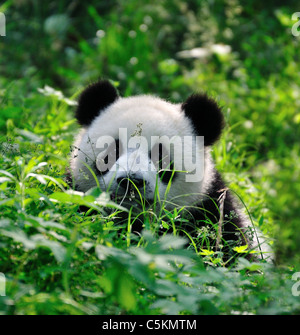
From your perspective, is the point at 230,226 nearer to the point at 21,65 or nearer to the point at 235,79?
the point at 235,79

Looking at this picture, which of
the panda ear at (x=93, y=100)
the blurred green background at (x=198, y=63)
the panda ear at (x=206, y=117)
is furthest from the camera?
the blurred green background at (x=198, y=63)

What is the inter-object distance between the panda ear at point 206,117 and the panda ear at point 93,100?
658 mm

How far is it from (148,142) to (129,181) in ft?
1.76

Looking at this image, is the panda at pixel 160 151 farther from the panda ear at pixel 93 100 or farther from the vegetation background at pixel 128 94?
the vegetation background at pixel 128 94

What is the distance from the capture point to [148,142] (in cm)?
362

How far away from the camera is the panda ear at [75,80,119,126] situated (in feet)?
13.2

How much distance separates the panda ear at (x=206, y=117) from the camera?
12.7 feet

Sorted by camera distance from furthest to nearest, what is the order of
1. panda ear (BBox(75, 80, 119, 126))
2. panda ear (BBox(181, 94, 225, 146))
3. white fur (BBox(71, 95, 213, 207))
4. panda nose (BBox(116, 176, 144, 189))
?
panda ear (BBox(75, 80, 119, 126))
panda ear (BBox(181, 94, 225, 146))
white fur (BBox(71, 95, 213, 207))
panda nose (BBox(116, 176, 144, 189))

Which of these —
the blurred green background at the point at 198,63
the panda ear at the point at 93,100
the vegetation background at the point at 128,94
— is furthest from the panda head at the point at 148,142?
the blurred green background at the point at 198,63

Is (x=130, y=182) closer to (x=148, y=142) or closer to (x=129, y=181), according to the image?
(x=129, y=181)

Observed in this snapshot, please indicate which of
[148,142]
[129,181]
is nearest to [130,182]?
[129,181]

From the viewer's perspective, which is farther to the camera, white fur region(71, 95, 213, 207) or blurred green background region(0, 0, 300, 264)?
A: blurred green background region(0, 0, 300, 264)

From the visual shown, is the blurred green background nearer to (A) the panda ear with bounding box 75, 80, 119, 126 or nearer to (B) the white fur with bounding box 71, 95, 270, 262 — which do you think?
(A) the panda ear with bounding box 75, 80, 119, 126

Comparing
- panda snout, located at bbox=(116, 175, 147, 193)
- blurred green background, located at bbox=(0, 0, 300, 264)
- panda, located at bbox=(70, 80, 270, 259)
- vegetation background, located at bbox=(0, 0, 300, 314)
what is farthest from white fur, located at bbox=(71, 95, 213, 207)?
blurred green background, located at bbox=(0, 0, 300, 264)
